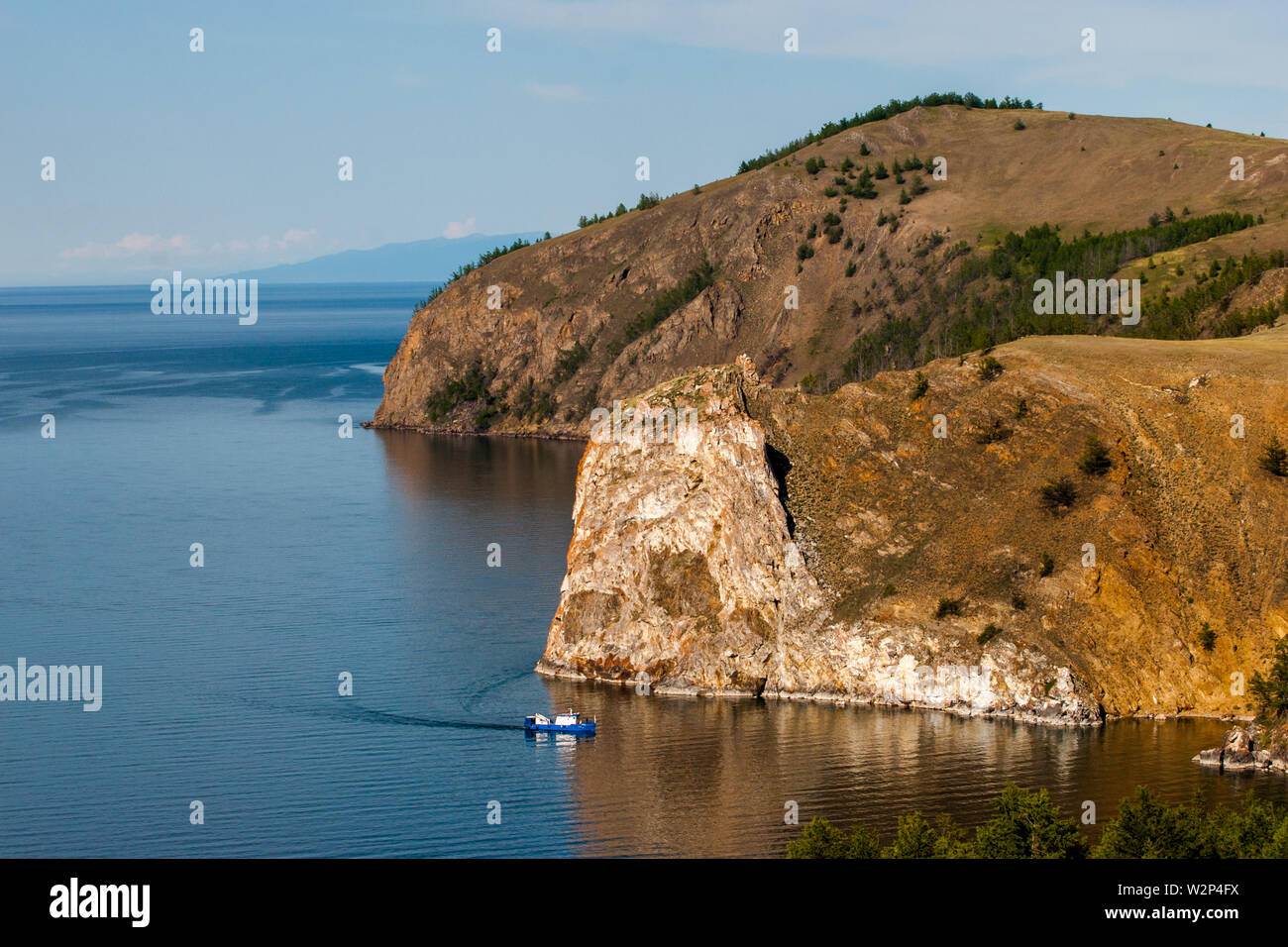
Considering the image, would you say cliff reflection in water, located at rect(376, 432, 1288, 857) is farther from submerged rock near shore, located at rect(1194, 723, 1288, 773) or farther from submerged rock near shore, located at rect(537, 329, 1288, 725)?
submerged rock near shore, located at rect(537, 329, 1288, 725)

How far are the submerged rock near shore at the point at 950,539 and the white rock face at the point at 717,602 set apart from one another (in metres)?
0.13

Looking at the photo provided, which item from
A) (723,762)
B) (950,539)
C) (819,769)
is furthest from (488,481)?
(819,769)

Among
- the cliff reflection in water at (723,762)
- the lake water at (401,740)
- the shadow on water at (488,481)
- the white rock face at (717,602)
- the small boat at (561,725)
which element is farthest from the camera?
the shadow on water at (488,481)

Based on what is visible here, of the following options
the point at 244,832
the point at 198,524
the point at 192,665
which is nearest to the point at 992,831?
the point at 244,832

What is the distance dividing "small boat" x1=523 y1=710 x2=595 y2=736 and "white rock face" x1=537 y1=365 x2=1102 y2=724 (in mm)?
11487

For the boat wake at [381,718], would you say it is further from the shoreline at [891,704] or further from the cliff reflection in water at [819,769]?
the shoreline at [891,704]

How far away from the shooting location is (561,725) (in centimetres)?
8044

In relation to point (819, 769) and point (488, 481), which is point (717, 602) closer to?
point (819, 769)

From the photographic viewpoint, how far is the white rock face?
86312 mm

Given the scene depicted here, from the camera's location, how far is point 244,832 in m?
65.3

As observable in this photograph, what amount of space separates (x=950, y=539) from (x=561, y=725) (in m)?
28.7

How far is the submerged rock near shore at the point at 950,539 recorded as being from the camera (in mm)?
86000

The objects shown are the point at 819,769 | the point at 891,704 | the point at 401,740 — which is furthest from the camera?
the point at 891,704

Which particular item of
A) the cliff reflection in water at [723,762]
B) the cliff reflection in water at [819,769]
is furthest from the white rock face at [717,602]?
the cliff reflection in water at [819,769]
